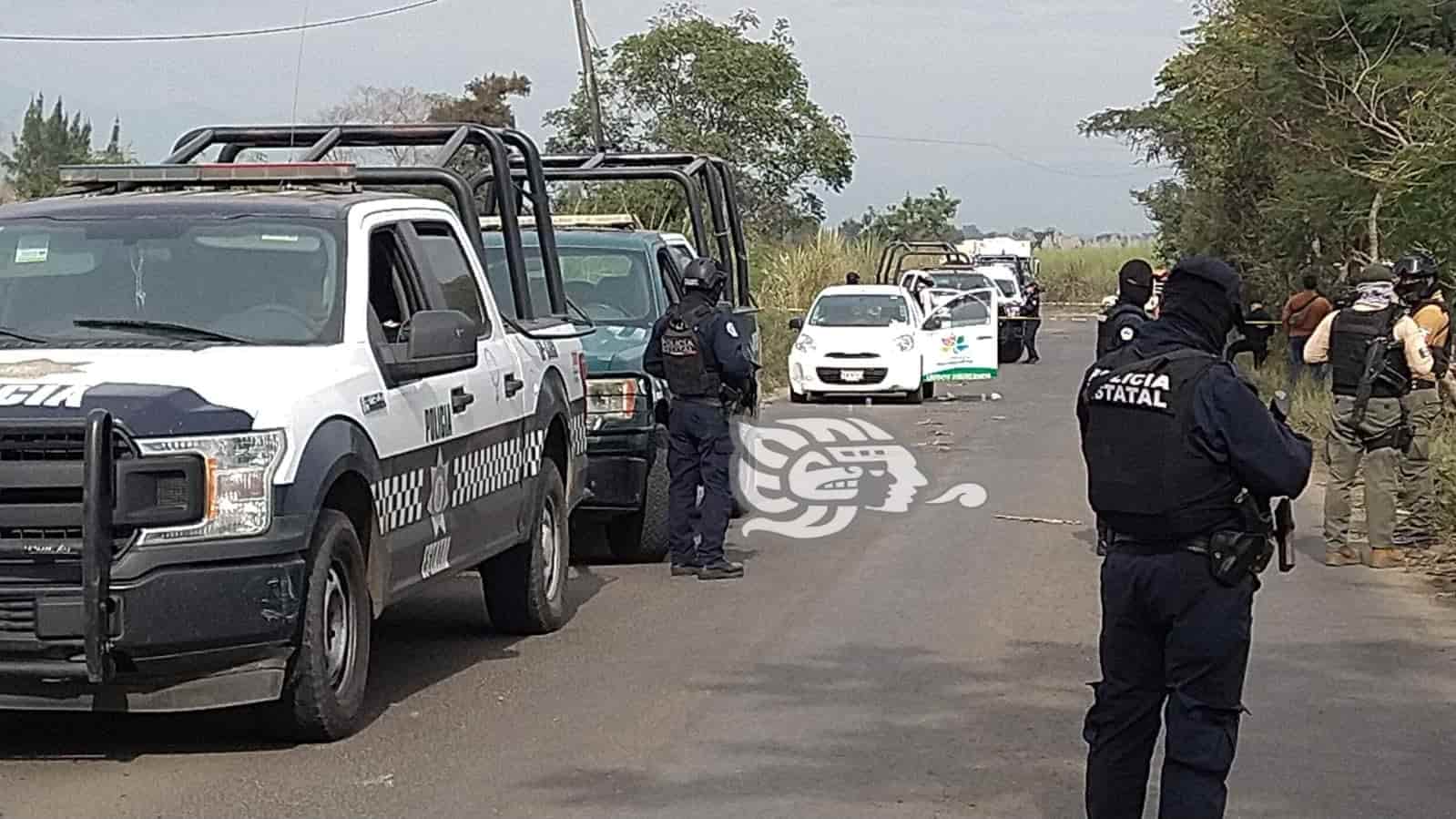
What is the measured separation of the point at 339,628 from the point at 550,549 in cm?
273

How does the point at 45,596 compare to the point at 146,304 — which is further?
the point at 146,304

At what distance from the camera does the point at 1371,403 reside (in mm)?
12680

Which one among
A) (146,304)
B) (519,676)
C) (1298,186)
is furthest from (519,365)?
(1298,186)

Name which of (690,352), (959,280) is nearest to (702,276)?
(690,352)

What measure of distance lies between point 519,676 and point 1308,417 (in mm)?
13201

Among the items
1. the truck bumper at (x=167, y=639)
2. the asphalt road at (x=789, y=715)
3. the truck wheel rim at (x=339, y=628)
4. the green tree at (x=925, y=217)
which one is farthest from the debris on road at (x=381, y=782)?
the green tree at (x=925, y=217)

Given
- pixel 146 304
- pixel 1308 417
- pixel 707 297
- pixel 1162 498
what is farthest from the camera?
pixel 1308 417

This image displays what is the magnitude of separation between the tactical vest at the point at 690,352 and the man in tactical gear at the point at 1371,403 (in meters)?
3.86

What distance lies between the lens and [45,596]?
6879 mm

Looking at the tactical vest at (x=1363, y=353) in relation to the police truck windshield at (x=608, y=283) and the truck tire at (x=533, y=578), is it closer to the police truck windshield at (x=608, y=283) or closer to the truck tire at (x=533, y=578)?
the police truck windshield at (x=608, y=283)

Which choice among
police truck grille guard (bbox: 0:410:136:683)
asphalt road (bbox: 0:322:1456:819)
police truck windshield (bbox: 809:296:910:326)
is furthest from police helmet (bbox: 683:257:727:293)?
police truck windshield (bbox: 809:296:910:326)

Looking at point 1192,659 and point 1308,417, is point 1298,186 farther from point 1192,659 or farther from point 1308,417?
point 1192,659

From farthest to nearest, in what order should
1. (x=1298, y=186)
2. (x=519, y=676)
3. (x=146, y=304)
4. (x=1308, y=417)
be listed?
1. (x=1298, y=186)
2. (x=1308, y=417)
3. (x=519, y=676)
4. (x=146, y=304)

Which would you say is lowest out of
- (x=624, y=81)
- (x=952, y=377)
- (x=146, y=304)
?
(x=952, y=377)
